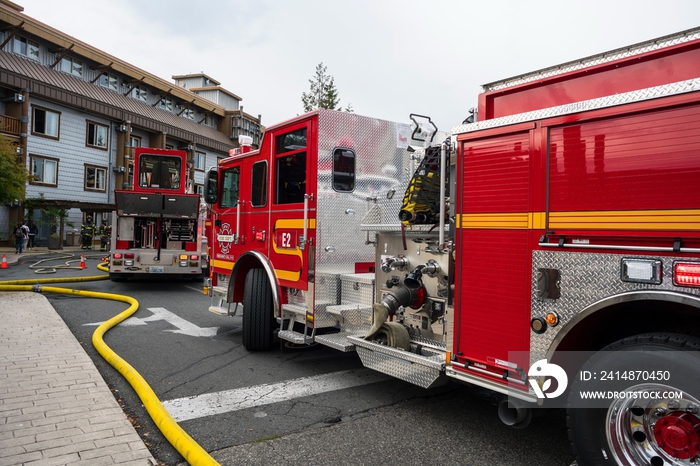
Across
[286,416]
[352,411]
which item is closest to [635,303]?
[352,411]

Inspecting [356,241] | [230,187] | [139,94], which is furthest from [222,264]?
[139,94]

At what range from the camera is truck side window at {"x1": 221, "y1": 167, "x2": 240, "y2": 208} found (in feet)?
22.9

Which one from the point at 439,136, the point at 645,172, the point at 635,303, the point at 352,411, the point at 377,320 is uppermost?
the point at 439,136

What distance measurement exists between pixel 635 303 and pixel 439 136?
3.33 meters

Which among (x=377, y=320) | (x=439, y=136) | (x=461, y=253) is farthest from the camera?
(x=439, y=136)

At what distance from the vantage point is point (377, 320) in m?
4.36

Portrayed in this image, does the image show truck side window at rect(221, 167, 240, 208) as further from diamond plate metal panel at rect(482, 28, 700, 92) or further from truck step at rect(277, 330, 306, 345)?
diamond plate metal panel at rect(482, 28, 700, 92)

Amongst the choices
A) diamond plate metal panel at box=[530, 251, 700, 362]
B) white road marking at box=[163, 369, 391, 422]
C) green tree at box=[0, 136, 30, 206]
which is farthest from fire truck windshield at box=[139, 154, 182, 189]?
diamond plate metal panel at box=[530, 251, 700, 362]

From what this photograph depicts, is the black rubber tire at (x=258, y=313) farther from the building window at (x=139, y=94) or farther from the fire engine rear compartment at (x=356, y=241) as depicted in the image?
the building window at (x=139, y=94)

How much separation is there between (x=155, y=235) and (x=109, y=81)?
21.4 meters

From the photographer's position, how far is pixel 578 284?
2.84 meters

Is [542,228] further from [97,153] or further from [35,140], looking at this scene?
[97,153]

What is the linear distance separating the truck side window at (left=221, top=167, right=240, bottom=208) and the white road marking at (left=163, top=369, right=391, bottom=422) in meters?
2.98

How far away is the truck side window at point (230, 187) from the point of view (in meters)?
6.96
